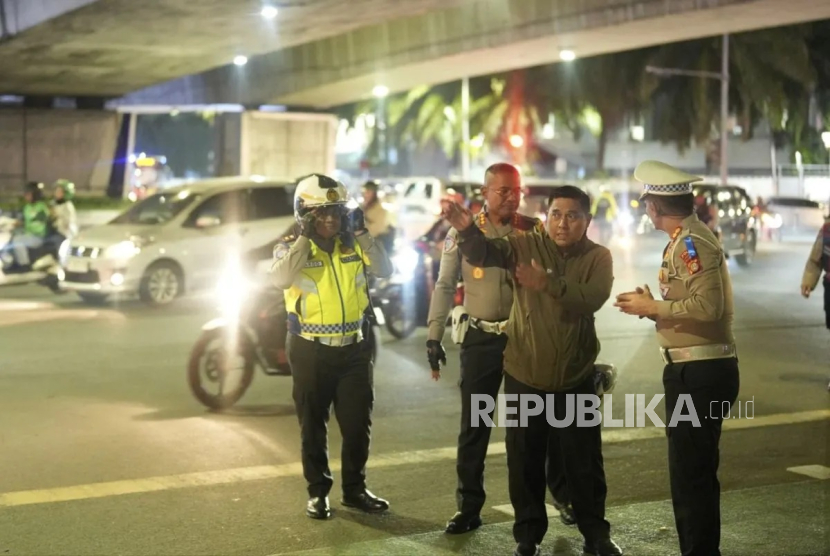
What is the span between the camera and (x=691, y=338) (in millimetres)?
5164

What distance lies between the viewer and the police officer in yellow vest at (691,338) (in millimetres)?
5117

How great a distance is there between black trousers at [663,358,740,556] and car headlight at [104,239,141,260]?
12.9 meters

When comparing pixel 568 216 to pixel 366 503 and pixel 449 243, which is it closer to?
pixel 449 243

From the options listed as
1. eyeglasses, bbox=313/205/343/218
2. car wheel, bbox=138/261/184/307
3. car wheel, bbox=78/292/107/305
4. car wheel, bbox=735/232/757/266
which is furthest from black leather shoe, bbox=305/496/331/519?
car wheel, bbox=735/232/757/266

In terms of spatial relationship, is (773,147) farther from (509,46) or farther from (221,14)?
(221,14)

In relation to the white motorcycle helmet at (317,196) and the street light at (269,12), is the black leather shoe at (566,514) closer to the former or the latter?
the white motorcycle helmet at (317,196)

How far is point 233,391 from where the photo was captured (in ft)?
31.5

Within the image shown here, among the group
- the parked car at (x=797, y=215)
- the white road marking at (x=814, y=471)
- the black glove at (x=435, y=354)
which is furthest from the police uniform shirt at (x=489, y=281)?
the parked car at (x=797, y=215)

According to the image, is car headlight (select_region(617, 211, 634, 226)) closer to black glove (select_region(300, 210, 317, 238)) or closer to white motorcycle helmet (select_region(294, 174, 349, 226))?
white motorcycle helmet (select_region(294, 174, 349, 226))

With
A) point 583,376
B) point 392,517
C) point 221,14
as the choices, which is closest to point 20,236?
point 221,14

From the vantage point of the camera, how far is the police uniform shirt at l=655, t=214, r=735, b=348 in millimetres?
5078

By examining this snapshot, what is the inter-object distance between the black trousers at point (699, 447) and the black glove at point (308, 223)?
2.15 meters

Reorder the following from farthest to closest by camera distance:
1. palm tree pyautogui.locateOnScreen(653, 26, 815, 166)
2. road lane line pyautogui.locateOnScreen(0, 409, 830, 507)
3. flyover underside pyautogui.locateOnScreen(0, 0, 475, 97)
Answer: palm tree pyautogui.locateOnScreen(653, 26, 815, 166) < flyover underside pyautogui.locateOnScreen(0, 0, 475, 97) < road lane line pyautogui.locateOnScreen(0, 409, 830, 507)

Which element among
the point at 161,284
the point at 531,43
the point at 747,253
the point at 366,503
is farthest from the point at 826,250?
the point at 747,253
